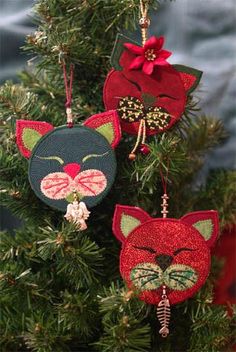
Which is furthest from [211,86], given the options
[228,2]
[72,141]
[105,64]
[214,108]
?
[72,141]

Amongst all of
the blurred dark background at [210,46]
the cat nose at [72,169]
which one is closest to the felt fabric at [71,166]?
the cat nose at [72,169]

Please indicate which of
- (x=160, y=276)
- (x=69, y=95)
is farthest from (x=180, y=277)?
(x=69, y=95)

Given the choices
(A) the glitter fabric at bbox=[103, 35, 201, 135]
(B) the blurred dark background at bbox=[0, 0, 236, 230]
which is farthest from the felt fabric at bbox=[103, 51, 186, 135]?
(B) the blurred dark background at bbox=[0, 0, 236, 230]

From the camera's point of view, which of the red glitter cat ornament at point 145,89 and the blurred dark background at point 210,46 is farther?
the blurred dark background at point 210,46

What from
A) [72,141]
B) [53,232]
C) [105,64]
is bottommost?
[53,232]

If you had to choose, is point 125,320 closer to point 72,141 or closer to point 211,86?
point 72,141

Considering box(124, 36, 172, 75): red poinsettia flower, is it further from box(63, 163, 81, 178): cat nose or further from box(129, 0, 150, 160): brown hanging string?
box(63, 163, 81, 178): cat nose

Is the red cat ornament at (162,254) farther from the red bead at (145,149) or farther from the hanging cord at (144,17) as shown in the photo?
the hanging cord at (144,17)
